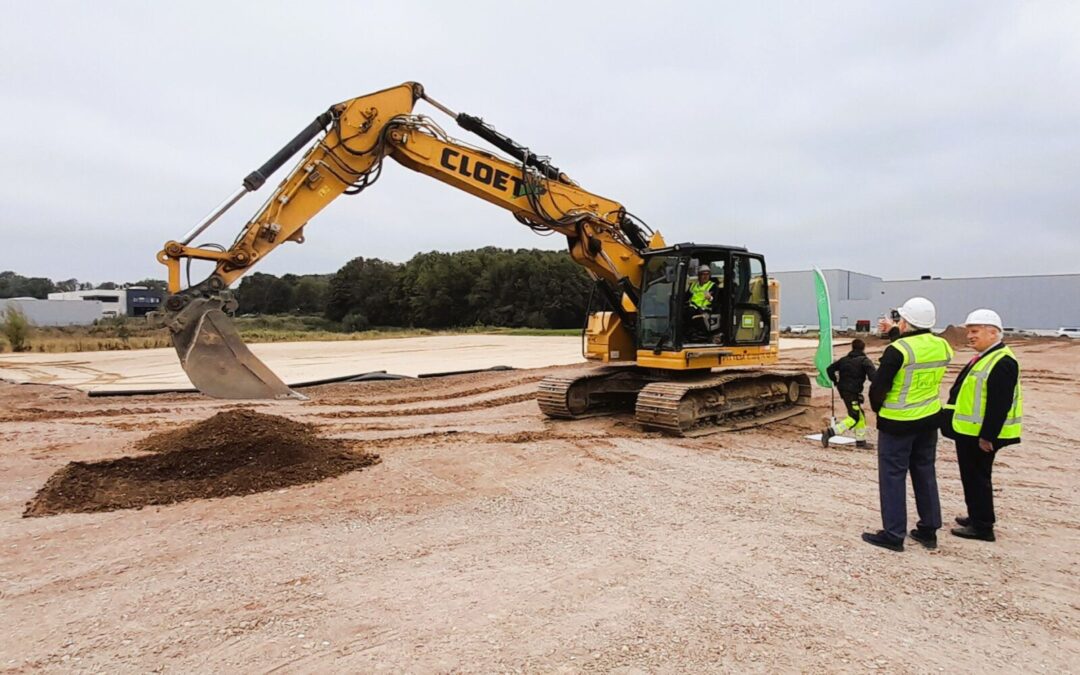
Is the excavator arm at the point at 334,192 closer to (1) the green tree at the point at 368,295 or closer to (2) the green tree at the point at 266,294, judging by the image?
(1) the green tree at the point at 368,295

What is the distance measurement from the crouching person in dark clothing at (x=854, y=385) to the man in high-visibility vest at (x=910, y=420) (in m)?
2.96

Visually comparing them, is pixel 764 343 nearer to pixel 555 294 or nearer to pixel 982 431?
pixel 982 431

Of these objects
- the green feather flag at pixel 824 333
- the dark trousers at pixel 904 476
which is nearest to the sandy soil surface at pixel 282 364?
the green feather flag at pixel 824 333

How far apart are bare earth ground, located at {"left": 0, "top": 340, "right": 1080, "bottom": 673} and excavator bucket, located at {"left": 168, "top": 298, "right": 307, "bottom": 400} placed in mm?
1442

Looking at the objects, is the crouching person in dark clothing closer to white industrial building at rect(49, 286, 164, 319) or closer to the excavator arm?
the excavator arm

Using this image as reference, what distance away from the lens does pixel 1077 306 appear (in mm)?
43812

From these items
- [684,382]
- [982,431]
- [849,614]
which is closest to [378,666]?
[849,614]

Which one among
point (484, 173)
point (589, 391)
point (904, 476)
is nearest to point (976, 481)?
point (904, 476)

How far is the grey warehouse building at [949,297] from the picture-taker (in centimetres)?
4462

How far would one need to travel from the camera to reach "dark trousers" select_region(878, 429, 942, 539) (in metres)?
4.73

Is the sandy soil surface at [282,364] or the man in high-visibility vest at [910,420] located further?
the sandy soil surface at [282,364]

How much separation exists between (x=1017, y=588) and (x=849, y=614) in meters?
1.31

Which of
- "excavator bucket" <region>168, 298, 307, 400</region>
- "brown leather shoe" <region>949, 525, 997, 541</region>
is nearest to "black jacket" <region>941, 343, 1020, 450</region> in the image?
"brown leather shoe" <region>949, 525, 997, 541</region>

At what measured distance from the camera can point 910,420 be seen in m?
4.67
